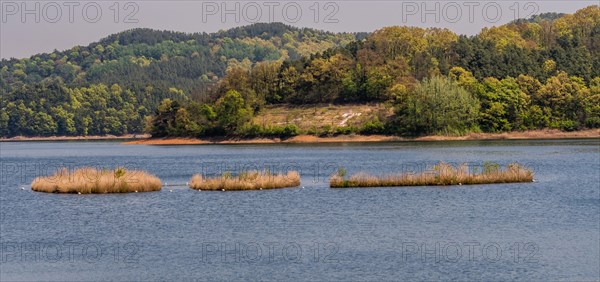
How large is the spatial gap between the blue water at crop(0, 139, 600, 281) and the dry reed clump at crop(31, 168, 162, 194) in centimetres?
129

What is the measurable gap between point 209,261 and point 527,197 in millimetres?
32363

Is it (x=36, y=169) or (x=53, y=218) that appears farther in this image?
(x=36, y=169)

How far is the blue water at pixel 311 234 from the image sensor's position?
40.2 metres

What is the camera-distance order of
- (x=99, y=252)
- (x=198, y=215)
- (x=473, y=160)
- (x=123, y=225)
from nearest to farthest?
1. (x=99, y=252)
2. (x=123, y=225)
3. (x=198, y=215)
4. (x=473, y=160)

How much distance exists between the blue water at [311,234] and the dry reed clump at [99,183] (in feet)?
4.22

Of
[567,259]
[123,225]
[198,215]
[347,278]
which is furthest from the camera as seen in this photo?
[198,215]

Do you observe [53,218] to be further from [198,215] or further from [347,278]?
[347,278]

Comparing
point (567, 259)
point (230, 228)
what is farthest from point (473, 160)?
point (567, 259)

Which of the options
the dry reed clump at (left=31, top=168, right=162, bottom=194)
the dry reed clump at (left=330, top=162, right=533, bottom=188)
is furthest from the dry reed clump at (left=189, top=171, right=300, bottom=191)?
the dry reed clump at (left=330, top=162, right=533, bottom=188)

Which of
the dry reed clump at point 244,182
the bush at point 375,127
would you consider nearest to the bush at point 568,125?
the bush at point 375,127

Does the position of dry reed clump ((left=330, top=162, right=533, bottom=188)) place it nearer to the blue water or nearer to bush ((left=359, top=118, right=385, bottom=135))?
the blue water

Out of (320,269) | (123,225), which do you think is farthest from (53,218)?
(320,269)

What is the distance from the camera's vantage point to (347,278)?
3812 centimetres

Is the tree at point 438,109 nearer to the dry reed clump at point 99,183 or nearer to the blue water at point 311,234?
the blue water at point 311,234
